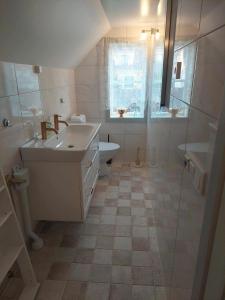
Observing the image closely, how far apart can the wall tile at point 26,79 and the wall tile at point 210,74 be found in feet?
4.57

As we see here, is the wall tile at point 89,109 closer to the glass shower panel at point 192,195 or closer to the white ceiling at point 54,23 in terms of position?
the white ceiling at point 54,23

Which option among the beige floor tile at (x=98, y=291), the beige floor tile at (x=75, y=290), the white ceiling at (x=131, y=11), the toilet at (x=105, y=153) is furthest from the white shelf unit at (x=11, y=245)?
the white ceiling at (x=131, y=11)

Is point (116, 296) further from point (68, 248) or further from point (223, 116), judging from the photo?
point (223, 116)

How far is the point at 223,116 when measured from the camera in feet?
1.81

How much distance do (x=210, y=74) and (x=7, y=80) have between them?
141cm

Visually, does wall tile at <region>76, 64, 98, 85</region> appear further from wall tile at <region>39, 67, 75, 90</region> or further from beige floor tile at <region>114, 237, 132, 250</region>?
beige floor tile at <region>114, 237, 132, 250</region>

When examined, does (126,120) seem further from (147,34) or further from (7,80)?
(7,80)

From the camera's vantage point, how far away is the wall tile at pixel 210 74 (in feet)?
2.05

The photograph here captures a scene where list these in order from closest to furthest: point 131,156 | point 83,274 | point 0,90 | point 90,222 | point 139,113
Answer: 1. point 0,90
2. point 83,274
3. point 90,222
4. point 139,113
5. point 131,156

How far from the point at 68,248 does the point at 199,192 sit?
1.56 metres

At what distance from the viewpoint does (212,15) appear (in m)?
0.70

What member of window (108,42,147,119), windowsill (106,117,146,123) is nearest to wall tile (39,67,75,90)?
window (108,42,147,119)

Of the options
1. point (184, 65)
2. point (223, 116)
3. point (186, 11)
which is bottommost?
point (223, 116)

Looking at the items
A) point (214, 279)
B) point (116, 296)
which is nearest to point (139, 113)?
point (116, 296)
